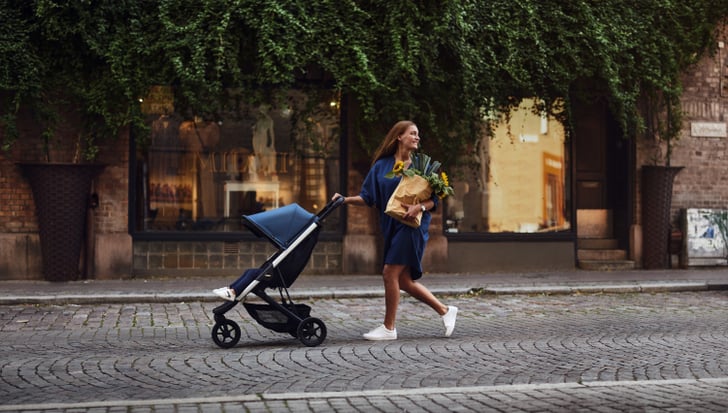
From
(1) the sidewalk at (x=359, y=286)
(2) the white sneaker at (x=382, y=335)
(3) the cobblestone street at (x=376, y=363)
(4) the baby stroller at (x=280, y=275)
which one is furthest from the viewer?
(1) the sidewalk at (x=359, y=286)

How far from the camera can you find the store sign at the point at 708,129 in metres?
18.4

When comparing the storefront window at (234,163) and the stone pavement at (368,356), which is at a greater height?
the storefront window at (234,163)

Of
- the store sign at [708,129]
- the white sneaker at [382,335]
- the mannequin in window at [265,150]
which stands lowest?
the white sneaker at [382,335]

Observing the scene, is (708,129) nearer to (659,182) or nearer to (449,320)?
(659,182)

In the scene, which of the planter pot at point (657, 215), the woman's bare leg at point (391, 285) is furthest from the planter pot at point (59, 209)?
the planter pot at point (657, 215)

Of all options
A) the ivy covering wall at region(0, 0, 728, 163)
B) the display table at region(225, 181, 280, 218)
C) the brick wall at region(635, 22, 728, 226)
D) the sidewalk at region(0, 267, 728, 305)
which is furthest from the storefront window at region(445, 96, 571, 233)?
the display table at region(225, 181, 280, 218)

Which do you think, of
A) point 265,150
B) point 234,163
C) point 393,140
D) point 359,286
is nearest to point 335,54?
point 265,150

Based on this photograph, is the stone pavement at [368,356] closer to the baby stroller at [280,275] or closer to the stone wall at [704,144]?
the baby stroller at [280,275]

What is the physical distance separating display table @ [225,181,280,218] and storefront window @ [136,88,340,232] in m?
0.02

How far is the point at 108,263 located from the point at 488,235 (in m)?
6.35

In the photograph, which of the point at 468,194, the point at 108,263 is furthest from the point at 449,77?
the point at 108,263

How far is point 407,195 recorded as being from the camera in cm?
850

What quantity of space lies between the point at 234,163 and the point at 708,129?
854 centimetres

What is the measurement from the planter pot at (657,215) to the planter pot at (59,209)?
946cm
